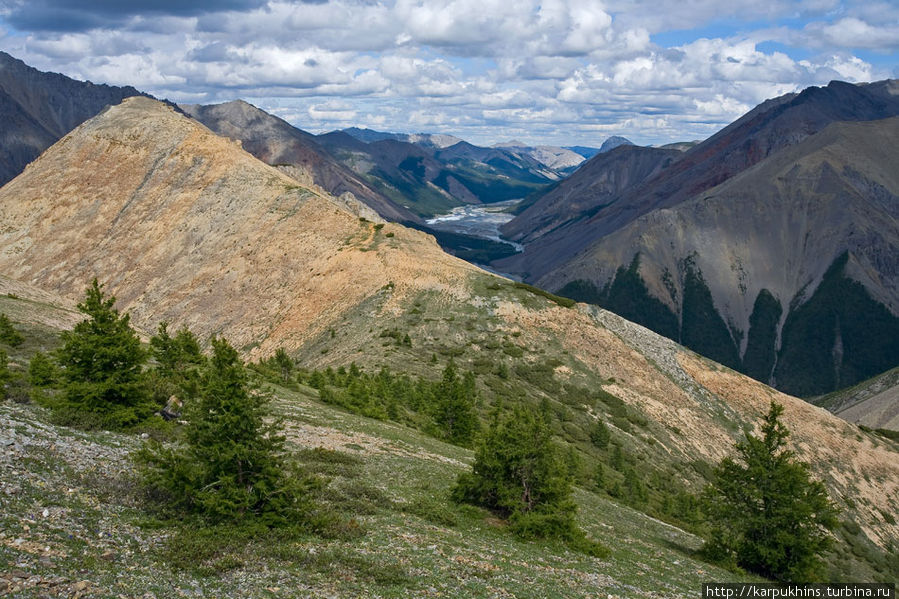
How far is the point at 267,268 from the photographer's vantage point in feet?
287

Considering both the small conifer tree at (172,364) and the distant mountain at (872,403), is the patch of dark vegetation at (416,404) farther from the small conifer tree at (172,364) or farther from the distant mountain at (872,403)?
the distant mountain at (872,403)

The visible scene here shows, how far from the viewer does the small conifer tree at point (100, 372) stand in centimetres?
2277

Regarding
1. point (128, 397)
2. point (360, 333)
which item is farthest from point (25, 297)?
point (128, 397)

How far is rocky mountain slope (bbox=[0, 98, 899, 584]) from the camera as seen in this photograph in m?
64.5

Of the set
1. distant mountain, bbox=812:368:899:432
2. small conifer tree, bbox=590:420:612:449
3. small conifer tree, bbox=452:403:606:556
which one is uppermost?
distant mountain, bbox=812:368:899:432

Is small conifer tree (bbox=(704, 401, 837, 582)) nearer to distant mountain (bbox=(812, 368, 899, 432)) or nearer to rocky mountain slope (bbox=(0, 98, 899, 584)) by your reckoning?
rocky mountain slope (bbox=(0, 98, 899, 584))

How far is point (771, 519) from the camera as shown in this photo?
88.8 feet

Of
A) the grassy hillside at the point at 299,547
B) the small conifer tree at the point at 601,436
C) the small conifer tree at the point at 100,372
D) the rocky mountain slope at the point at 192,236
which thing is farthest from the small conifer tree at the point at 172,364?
the rocky mountain slope at the point at 192,236

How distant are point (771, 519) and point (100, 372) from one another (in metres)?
28.7

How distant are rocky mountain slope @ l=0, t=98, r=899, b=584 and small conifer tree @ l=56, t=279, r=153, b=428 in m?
36.2

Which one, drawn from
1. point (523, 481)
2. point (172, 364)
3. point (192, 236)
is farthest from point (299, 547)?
point (192, 236)

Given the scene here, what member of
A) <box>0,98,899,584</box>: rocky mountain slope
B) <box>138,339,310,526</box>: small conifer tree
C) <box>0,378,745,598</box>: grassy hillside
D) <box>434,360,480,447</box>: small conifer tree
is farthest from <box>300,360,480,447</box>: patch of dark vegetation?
<box>138,339,310,526</box>: small conifer tree

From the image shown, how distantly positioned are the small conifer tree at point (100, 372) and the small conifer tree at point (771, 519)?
1011 inches

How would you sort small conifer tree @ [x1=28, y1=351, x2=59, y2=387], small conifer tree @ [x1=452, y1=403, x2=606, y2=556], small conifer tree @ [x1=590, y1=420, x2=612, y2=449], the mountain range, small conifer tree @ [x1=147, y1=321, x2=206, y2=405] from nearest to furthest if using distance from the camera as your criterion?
small conifer tree @ [x1=452, y1=403, x2=606, y2=556]
small conifer tree @ [x1=28, y1=351, x2=59, y2=387]
small conifer tree @ [x1=147, y1=321, x2=206, y2=405]
small conifer tree @ [x1=590, y1=420, x2=612, y2=449]
the mountain range
